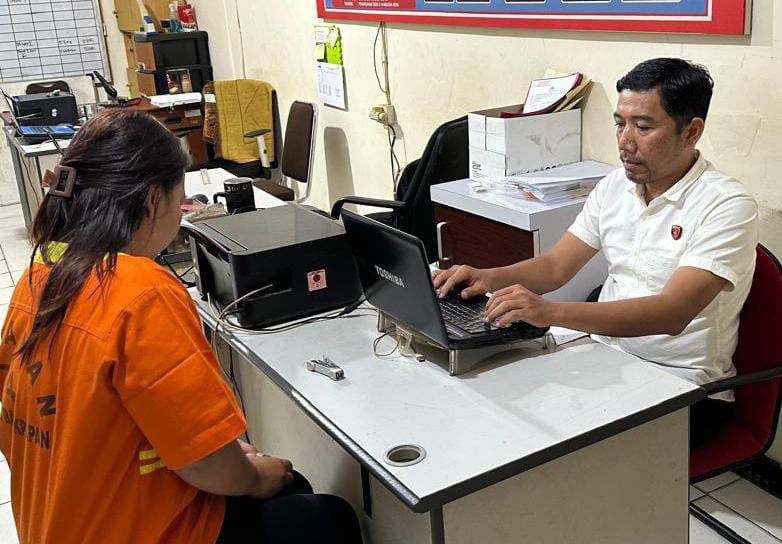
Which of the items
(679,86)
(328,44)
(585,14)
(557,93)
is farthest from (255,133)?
(679,86)

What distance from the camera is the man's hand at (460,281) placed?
196cm

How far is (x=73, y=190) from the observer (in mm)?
1381

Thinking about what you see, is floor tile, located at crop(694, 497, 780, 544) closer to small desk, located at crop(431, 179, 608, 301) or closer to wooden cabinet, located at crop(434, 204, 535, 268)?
small desk, located at crop(431, 179, 608, 301)

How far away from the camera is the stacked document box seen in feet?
9.23

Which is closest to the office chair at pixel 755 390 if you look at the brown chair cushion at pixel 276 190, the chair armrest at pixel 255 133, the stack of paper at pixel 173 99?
the brown chair cushion at pixel 276 190

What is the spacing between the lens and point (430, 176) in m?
3.34

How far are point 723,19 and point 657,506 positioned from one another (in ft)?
4.68

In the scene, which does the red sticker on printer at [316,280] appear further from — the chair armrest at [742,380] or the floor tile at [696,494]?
the floor tile at [696,494]

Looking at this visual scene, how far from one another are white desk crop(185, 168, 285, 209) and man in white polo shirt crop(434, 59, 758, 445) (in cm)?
146

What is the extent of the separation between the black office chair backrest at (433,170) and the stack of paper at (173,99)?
8.88 ft

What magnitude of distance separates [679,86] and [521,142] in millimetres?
878

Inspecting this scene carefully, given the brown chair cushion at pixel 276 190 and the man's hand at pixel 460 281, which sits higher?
the man's hand at pixel 460 281

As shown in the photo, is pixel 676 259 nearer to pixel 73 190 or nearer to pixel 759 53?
pixel 759 53

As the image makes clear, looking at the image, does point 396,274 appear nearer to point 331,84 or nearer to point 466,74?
point 466,74
